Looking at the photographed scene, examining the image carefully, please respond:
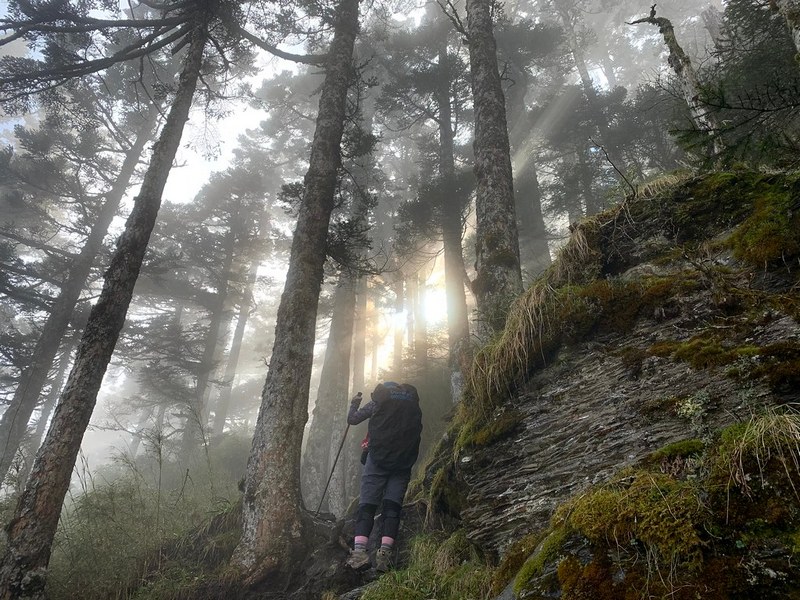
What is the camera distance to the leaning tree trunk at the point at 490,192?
21.8 ft

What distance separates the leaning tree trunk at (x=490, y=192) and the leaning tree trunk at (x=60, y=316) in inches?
542

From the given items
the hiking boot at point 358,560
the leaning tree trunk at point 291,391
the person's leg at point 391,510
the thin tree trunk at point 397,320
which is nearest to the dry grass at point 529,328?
the person's leg at point 391,510

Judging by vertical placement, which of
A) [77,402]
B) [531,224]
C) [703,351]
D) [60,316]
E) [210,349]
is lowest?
[703,351]

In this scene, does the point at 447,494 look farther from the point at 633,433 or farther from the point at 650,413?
the point at 650,413

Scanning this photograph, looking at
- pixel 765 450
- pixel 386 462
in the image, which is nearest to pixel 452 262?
pixel 386 462

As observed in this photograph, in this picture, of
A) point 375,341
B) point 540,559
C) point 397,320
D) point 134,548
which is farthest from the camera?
point 375,341

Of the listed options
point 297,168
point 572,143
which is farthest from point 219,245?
point 572,143

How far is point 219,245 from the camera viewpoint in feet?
70.4

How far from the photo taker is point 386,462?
6070 millimetres

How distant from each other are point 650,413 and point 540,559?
1433 millimetres

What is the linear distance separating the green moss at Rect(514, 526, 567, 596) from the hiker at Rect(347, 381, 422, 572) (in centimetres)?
326

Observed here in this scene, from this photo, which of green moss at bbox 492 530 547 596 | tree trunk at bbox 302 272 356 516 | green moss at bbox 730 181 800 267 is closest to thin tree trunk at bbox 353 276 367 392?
tree trunk at bbox 302 272 356 516

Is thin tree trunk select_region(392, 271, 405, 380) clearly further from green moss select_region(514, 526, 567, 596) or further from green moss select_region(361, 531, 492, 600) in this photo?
green moss select_region(514, 526, 567, 596)

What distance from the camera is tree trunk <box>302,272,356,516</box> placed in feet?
38.8
